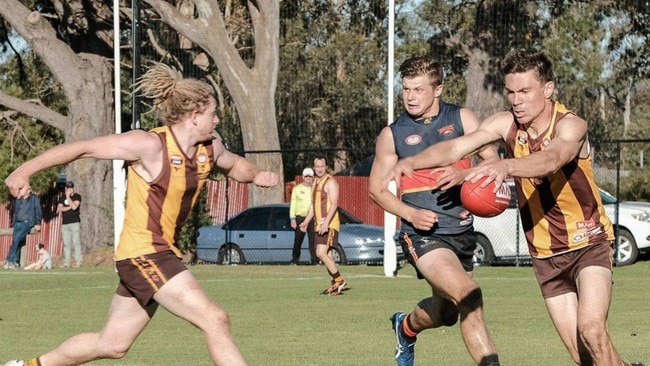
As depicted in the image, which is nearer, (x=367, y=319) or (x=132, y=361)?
(x=132, y=361)

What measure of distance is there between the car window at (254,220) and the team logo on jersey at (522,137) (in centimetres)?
1927

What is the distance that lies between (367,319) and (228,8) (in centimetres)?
2283

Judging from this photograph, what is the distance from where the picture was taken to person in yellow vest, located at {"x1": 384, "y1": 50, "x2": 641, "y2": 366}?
755 cm

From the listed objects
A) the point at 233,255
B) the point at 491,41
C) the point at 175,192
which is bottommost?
the point at 233,255

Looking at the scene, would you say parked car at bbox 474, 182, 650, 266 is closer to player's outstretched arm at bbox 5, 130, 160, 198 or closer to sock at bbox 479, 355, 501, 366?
sock at bbox 479, 355, 501, 366

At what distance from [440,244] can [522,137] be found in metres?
1.38

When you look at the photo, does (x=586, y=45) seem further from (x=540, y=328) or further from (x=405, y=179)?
(x=405, y=179)

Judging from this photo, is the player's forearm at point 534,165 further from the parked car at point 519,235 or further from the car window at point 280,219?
the car window at point 280,219

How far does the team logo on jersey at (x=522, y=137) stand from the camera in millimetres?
7676

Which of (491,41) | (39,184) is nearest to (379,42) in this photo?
(491,41)

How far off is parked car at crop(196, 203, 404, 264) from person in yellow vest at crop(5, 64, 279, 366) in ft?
58.3

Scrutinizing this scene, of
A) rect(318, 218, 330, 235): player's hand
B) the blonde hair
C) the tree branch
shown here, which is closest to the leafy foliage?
the tree branch

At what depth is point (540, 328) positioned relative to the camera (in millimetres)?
12766

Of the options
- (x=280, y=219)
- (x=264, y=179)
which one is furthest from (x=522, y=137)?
(x=280, y=219)
